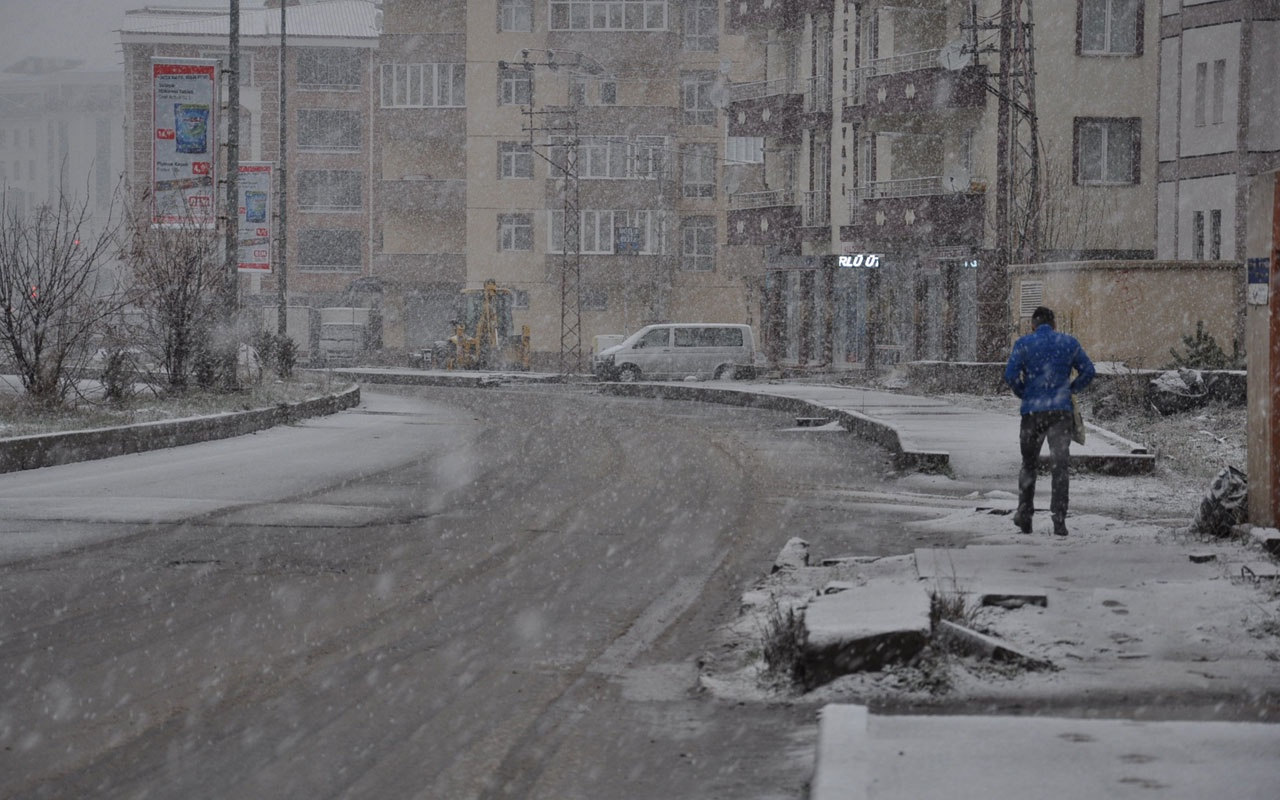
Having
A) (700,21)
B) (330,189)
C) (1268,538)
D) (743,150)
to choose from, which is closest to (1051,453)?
(1268,538)

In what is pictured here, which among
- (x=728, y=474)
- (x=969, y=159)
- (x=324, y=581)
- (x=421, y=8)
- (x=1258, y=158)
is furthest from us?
(x=421, y=8)

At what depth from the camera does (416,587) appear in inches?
381

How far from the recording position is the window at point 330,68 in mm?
79062

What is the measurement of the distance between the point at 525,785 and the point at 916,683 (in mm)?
2039

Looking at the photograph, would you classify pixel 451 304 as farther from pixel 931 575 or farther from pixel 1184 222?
pixel 931 575

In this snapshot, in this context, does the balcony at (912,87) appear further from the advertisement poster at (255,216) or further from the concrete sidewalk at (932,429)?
the advertisement poster at (255,216)

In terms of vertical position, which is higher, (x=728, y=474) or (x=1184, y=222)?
(x=1184, y=222)

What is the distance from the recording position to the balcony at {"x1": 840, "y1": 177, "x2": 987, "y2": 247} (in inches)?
1763

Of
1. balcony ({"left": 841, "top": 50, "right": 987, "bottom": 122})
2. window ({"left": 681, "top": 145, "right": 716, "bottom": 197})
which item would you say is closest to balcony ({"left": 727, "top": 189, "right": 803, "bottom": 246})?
balcony ({"left": 841, "top": 50, "right": 987, "bottom": 122})

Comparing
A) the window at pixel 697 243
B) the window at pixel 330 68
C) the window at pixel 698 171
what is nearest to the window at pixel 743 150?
the window at pixel 698 171

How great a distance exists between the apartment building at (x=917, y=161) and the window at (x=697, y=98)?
644 centimetres

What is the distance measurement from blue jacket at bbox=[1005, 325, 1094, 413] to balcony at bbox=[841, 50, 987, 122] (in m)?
31.5

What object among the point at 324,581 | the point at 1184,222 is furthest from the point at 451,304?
the point at 324,581

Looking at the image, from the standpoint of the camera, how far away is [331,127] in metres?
79.2
